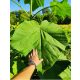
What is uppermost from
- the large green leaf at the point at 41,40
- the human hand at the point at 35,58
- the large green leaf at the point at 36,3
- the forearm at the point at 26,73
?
the large green leaf at the point at 36,3

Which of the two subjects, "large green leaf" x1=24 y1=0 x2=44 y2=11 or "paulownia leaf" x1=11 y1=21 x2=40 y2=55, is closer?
"paulownia leaf" x1=11 y1=21 x2=40 y2=55

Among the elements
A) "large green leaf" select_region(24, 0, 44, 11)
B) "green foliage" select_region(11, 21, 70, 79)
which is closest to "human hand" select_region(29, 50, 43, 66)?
"green foliage" select_region(11, 21, 70, 79)

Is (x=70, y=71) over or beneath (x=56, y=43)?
beneath

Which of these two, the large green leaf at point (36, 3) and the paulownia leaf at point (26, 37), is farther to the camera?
the large green leaf at point (36, 3)

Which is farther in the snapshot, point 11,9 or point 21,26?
point 11,9

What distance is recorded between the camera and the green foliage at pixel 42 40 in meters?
1.48

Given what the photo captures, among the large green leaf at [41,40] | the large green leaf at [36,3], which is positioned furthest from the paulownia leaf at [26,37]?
the large green leaf at [36,3]

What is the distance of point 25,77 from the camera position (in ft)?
5.08

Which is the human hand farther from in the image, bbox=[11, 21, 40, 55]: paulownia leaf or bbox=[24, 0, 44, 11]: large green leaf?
bbox=[24, 0, 44, 11]: large green leaf

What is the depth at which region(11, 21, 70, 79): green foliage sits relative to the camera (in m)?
1.48

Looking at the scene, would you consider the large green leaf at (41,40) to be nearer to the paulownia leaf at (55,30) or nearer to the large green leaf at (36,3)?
the paulownia leaf at (55,30)
